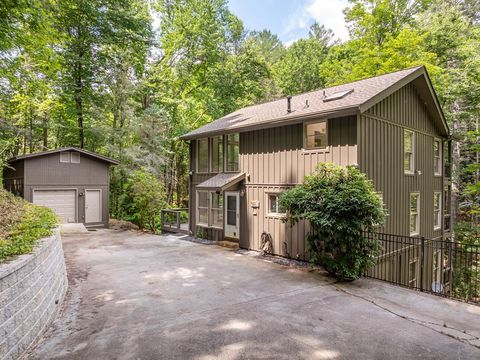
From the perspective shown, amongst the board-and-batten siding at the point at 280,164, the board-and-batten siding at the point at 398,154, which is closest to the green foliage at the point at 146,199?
the board-and-batten siding at the point at 280,164

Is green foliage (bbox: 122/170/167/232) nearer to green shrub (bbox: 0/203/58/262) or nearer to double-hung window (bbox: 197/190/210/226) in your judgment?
double-hung window (bbox: 197/190/210/226)

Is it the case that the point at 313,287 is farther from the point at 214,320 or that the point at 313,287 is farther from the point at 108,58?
the point at 108,58

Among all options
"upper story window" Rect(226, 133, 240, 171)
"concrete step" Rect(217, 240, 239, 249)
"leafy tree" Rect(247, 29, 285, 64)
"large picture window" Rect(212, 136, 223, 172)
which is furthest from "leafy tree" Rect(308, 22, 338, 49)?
"concrete step" Rect(217, 240, 239, 249)

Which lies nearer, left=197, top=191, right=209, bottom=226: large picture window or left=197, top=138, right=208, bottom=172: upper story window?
left=197, top=191, right=209, bottom=226: large picture window

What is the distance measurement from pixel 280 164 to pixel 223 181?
2488 millimetres

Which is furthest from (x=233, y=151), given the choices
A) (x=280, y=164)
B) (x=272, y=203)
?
(x=272, y=203)

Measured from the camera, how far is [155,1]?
25.6 metres

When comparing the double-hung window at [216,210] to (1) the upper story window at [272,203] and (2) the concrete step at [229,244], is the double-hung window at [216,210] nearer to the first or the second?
(2) the concrete step at [229,244]

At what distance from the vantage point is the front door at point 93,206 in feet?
53.6

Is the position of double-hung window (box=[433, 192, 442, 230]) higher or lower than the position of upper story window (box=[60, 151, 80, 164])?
lower

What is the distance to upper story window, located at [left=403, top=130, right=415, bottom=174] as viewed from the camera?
1073 centimetres

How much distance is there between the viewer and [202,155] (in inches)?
536

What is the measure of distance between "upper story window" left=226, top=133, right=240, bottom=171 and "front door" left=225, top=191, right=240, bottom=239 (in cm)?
110

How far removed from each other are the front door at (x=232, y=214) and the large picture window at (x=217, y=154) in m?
1.39
